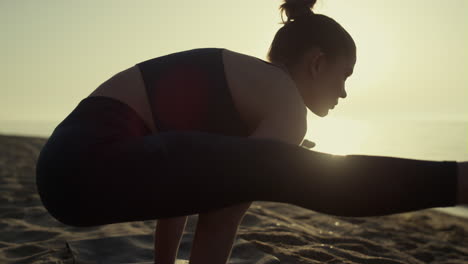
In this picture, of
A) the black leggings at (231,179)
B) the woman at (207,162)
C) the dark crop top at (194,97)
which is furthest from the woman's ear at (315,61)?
the black leggings at (231,179)

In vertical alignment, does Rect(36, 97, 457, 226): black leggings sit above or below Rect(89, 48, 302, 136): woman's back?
→ below

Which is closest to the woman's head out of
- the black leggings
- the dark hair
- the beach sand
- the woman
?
the dark hair

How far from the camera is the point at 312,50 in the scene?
1.46 m

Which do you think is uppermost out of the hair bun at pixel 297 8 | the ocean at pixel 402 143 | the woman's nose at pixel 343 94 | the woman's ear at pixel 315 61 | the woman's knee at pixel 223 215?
the hair bun at pixel 297 8

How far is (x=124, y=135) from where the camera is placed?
115 centimetres

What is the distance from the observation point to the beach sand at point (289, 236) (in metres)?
2.36

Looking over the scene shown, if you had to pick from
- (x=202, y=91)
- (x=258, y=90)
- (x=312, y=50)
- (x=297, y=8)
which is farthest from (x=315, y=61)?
(x=202, y=91)

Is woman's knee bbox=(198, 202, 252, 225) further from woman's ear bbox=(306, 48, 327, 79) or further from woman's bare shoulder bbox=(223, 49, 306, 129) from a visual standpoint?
woman's ear bbox=(306, 48, 327, 79)

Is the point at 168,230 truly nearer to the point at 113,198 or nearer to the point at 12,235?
the point at 113,198

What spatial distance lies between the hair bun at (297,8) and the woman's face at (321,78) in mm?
205

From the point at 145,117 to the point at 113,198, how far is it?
363 millimetres

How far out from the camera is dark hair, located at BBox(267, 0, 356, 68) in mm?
1461

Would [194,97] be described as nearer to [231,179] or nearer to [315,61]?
[231,179]

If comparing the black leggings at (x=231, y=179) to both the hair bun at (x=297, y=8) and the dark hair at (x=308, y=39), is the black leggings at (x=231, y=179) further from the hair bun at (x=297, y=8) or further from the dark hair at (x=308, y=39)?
the hair bun at (x=297, y=8)
